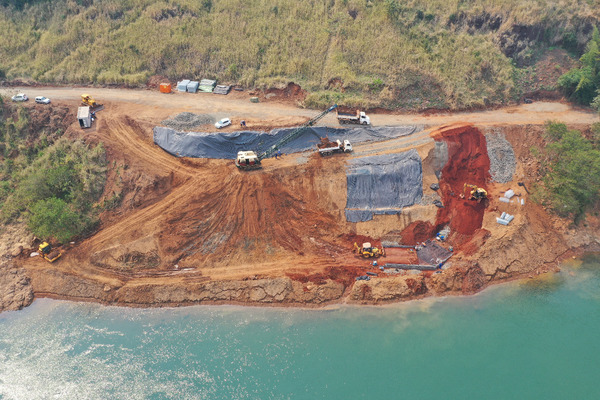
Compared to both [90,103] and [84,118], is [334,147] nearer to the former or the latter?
[84,118]

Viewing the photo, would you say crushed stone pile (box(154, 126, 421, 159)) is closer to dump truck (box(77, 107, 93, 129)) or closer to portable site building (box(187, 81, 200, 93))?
dump truck (box(77, 107, 93, 129))

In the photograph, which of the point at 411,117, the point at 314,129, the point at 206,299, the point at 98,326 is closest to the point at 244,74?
the point at 314,129

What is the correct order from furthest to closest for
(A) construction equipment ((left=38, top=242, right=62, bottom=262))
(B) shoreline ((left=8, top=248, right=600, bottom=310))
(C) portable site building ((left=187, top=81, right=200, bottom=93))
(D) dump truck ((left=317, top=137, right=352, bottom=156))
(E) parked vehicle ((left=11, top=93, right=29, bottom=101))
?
(C) portable site building ((left=187, top=81, right=200, bottom=93)), (E) parked vehicle ((left=11, top=93, right=29, bottom=101)), (D) dump truck ((left=317, top=137, right=352, bottom=156)), (A) construction equipment ((left=38, top=242, right=62, bottom=262)), (B) shoreline ((left=8, top=248, right=600, bottom=310))

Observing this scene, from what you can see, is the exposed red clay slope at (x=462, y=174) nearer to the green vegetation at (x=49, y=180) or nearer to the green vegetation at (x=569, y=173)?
the green vegetation at (x=569, y=173)

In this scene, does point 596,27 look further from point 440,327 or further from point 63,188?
point 63,188

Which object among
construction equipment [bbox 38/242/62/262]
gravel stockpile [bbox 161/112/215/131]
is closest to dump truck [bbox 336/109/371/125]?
gravel stockpile [bbox 161/112/215/131]

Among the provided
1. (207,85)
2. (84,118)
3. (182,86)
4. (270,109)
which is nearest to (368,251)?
(270,109)
